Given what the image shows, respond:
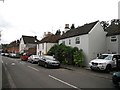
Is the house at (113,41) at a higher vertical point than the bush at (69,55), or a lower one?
higher

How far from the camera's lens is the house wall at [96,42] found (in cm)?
2911

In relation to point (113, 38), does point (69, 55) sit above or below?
below

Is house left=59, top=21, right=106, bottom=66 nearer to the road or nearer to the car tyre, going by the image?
the car tyre

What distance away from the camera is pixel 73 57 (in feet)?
97.0

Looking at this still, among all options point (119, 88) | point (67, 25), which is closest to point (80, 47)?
point (67, 25)

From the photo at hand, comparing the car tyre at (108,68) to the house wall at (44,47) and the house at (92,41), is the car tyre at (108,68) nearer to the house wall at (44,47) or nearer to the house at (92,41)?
the house at (92,41)

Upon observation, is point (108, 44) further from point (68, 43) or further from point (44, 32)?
point (44, 32)

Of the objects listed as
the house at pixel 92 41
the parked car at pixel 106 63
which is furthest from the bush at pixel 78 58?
the parked car at pixel 106 63

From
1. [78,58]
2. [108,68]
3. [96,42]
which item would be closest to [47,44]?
[96,42]

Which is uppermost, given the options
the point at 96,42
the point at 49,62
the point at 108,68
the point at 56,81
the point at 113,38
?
the point at 113,38

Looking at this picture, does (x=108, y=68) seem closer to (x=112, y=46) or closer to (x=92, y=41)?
(x=92, y=41)

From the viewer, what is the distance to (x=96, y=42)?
29734 mm

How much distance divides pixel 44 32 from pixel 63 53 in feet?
162

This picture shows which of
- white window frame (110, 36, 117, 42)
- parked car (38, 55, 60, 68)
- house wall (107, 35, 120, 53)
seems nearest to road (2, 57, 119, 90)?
parked car (38, 55, 60, 68)
